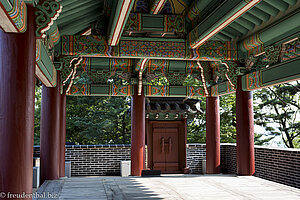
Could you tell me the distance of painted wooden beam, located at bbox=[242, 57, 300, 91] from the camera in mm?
6448

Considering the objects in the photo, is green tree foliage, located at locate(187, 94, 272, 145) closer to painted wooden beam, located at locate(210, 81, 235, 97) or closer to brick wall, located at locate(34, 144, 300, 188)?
brick wall, located at locate(34, 144, 300, 188)

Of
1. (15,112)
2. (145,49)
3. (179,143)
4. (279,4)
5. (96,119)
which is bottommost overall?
(179,143)

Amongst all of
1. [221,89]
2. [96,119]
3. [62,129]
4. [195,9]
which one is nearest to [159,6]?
[195,9]

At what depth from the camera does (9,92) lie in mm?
3830

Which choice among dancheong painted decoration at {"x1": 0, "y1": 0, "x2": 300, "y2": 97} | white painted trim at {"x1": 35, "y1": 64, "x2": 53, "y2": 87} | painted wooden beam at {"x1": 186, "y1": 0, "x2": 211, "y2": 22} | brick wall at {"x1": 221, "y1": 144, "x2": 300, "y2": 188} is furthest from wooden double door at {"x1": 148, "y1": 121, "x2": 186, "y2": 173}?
painted wooden beam at {"x1": 186, "y1": 0, "x2": 211, "y2": 22}

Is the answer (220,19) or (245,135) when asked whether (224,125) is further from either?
(220,19)

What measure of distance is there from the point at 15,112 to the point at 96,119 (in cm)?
1510

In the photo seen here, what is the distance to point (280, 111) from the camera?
18953mm

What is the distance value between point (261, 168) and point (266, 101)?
9604 mm

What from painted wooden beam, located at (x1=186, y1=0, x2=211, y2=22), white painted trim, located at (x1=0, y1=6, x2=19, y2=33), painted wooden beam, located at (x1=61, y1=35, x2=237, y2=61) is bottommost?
white painted trim, located at (x1=0, y1=6, x2=19, y2=33)

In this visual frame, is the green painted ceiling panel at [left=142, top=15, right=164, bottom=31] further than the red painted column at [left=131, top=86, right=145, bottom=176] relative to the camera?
No

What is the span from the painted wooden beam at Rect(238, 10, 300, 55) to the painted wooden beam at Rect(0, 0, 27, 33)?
184 inches

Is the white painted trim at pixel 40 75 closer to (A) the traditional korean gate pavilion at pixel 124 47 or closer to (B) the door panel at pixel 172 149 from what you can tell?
(A) the traditional korean gate pavilion at pixel 124 47

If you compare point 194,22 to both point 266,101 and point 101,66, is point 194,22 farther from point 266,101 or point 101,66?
point 266,101
